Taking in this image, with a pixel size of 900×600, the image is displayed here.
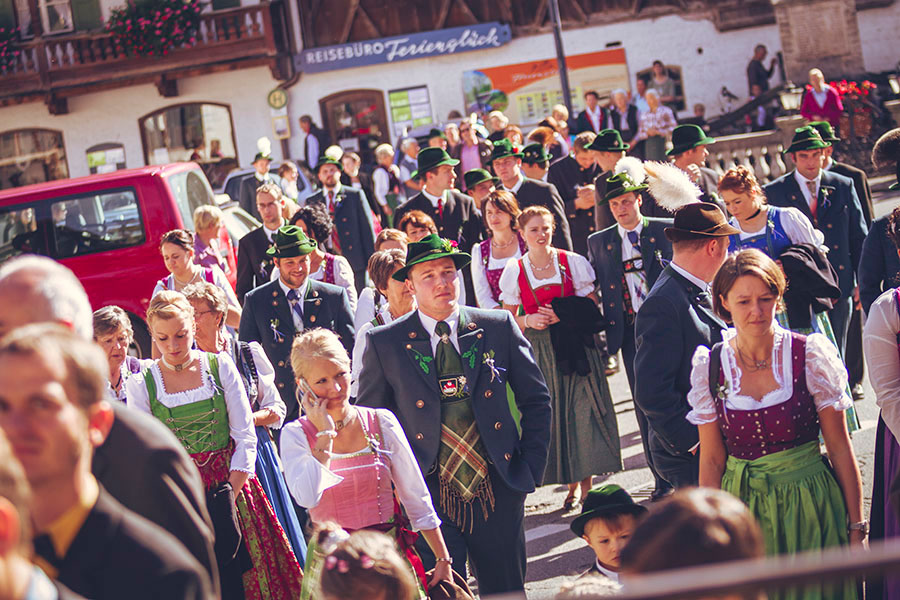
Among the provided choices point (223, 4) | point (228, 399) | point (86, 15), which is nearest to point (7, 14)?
point (86, 15)

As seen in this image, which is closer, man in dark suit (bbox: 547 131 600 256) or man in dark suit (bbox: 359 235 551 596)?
man in dark suit (bbox: 359 235 551 596)

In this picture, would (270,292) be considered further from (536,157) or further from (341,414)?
(536,157)

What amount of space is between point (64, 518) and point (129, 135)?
26.6 m

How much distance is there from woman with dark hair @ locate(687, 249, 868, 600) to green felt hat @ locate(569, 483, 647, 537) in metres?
0.42

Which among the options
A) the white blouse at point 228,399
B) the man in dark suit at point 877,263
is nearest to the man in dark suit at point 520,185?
the man in dark suit at point 877,263

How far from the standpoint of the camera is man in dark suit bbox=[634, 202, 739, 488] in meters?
4.83

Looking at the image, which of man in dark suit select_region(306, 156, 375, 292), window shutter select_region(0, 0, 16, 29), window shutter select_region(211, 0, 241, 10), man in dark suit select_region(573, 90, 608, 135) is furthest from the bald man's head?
window shutter select_region(0, 0, 16, 29)

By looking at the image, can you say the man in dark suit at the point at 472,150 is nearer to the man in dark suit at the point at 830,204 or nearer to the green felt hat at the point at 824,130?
the green felt hat at the point at 824,130

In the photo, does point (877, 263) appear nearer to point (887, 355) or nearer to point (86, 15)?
point (887, 355)

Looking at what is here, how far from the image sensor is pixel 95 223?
11.7 m

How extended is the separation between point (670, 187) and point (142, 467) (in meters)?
3.93

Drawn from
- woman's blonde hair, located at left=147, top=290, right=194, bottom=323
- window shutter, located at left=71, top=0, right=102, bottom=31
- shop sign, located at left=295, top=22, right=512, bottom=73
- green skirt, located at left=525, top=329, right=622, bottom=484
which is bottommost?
green skirt, located at left=525, top=329, right=622, bottom=484

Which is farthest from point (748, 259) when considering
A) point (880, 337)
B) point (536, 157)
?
point (536, 157)

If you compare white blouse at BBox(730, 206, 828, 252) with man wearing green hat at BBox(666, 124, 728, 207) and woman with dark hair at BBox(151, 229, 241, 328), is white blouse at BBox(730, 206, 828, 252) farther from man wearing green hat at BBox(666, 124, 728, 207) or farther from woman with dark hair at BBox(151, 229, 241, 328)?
woman with dark hair at BBox(151, 229, 241, 328)
